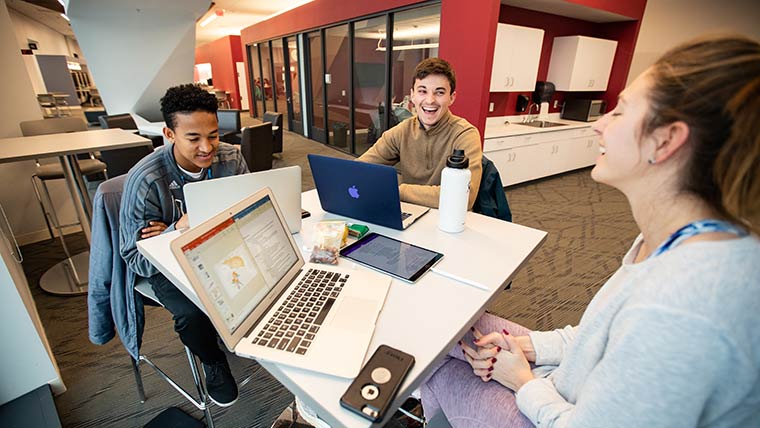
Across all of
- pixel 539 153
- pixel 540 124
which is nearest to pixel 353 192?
pixel 539 153

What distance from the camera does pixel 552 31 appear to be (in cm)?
488

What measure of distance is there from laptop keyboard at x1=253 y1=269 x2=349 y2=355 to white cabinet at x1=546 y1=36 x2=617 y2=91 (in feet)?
17.2

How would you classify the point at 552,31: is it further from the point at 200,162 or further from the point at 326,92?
the point at 200,162

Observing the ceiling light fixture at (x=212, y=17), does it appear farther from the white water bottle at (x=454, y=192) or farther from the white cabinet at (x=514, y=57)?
the white water bottle at (x=454, y=192)

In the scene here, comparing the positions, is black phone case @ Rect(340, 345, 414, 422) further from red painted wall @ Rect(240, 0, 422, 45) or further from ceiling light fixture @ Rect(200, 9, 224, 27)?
ceiling light fixture @ Rect(200, 9, 224, 27)

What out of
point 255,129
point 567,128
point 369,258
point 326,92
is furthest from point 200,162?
point 326,92

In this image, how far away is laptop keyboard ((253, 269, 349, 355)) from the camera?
2.60 ft

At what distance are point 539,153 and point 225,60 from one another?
12706 mm

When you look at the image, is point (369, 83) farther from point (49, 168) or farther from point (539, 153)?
point (49, 168)

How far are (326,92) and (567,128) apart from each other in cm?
445

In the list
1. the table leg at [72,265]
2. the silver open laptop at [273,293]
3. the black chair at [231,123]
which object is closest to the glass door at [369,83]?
the black chair at [231,123]

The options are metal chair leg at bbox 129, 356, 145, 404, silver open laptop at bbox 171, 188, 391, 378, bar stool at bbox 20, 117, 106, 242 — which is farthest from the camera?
bar stool at bbox 20, 117, 106, 242

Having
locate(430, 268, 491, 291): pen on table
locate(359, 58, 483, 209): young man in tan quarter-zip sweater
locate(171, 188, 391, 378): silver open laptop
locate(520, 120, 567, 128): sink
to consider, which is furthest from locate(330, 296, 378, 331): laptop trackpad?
locate(520, 120, 567, 128): sink

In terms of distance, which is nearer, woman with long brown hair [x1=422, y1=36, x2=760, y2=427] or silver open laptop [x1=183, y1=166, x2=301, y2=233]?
woman with long brown hair [x1=422, y1=36, x2=760, y2=427]
